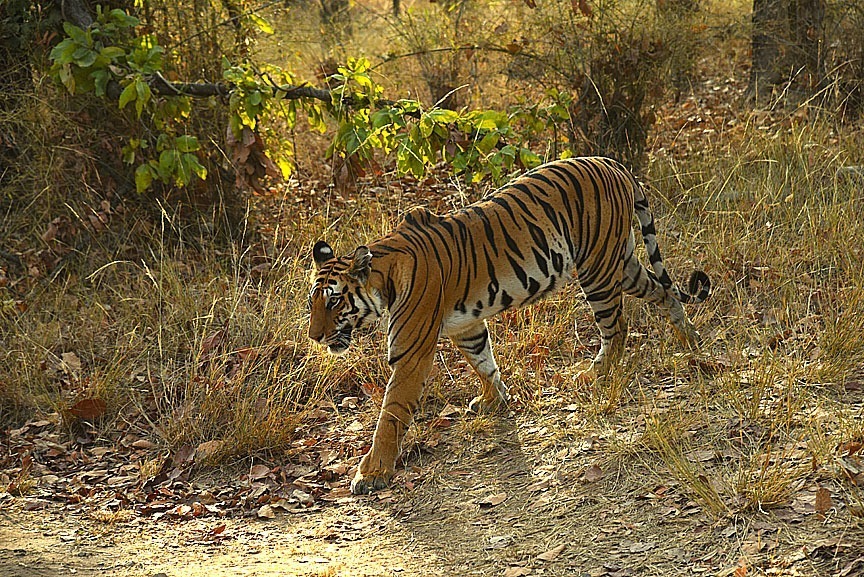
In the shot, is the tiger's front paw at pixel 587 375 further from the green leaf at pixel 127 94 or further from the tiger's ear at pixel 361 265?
the green leaf at pixel 127 94

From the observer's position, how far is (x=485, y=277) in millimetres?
5465

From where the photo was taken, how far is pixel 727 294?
262 inches

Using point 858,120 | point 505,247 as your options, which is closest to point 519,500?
point 505,247

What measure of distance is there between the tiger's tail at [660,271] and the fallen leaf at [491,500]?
6.22 ft

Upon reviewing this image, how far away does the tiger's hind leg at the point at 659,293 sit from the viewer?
6.05 m

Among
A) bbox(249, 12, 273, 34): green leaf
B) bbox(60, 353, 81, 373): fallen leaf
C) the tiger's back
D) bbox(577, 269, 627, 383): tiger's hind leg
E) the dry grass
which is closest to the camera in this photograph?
the dry grass

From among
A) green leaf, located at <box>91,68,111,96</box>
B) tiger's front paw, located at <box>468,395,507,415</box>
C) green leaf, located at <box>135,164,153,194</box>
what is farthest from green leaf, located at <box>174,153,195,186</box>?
tiger's front paw, located at <box>468,395,507,415</box>

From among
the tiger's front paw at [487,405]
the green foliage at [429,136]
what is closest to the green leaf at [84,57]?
the green foliage at [429,136]

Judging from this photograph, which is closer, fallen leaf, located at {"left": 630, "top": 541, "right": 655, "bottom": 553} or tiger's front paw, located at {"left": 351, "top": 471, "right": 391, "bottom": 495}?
fallen leaf, located at {"left": 630, "top": 541, "right": 655, "bottom": 553}

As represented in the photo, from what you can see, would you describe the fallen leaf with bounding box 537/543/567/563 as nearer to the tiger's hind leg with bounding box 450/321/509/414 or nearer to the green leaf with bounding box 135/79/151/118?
the tiger's hind leg with bounding box 450/321/509/414

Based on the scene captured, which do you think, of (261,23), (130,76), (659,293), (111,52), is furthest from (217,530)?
(261,23)

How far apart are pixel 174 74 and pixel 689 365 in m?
5.02

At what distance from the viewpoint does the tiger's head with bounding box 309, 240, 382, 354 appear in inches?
199

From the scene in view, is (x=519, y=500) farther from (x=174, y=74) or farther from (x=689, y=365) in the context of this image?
(x=174, y=74)
